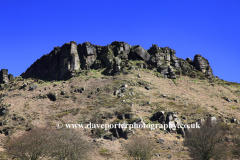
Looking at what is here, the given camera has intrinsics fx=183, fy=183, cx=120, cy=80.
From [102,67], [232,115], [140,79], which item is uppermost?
[102,67]

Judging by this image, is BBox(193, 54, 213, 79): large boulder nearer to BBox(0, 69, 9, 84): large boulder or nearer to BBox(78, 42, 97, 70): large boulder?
BBox(78, 42, 97, 70): large boulder

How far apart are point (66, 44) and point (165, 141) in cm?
12430

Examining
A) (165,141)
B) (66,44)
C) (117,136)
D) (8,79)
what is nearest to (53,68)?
(66,44)

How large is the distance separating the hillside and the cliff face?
0.81 meters

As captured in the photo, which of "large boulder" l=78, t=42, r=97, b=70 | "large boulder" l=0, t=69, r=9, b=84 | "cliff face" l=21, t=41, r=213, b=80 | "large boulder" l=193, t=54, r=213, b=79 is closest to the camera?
"cliff face" l=21, t=41, r=213, b=80

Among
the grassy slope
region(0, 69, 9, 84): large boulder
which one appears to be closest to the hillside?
the grassy slope

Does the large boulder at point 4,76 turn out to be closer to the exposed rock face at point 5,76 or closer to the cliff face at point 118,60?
the exposed rock face at point 5,76

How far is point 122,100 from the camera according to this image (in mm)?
90250

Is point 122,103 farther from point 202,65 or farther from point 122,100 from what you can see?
point 202,65

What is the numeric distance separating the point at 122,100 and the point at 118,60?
50.4 meters

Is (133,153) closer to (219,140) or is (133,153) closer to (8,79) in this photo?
(219,140)

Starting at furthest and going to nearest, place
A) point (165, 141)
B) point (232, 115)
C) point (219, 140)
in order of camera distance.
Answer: point (232, 115), point (165, 141), point (219, 140)

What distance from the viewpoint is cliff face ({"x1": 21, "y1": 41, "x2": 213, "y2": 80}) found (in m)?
136

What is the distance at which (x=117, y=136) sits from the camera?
68500 mm
